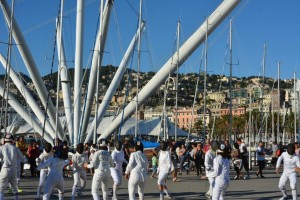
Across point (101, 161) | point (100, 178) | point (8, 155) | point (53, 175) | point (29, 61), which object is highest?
point (29, 61)

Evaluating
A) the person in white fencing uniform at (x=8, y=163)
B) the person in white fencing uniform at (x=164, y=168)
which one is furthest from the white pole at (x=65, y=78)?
the person in white fencing uniform at (x=8, y=163)

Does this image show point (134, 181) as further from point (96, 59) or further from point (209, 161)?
point (96, 59)

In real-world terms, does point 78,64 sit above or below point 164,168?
above

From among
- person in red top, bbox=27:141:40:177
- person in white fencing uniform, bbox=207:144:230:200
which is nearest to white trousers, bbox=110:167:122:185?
person in white fencing uniform, bbox=207:144:230:200

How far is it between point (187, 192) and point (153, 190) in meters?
1.32

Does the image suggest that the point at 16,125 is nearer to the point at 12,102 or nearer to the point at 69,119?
the point at 12,102

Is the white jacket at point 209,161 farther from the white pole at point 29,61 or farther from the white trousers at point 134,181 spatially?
the white pole at point 29,61

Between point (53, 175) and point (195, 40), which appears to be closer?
point (53, 175)

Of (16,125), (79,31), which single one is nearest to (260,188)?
(79,31)

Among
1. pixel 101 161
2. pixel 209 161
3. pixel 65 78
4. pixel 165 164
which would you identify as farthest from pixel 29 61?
pixel 101 161

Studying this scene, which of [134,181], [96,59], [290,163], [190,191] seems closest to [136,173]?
[134,181]

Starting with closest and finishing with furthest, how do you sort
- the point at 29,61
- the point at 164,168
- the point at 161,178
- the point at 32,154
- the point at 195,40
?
the point at 161,178 → the point at 164,168 → the point at 32,154 → the point at 195,40 → the point at 29,61

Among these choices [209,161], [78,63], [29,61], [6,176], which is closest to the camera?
[6,176]

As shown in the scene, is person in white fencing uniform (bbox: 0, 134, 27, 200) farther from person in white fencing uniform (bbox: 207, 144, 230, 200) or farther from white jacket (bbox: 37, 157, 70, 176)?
person in white fencing uniform (bbox: 207, 144, 230, 200)
